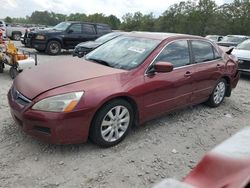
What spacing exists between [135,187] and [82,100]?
→ 118 cm

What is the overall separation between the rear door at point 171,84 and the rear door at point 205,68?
0.20 m

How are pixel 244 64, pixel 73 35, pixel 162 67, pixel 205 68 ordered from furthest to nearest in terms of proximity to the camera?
pixel 73 35 → pixel 244 64 → pixel 205 68 → pixel 162 67

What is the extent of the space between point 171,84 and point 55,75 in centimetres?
179

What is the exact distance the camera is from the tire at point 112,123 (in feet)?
11.6

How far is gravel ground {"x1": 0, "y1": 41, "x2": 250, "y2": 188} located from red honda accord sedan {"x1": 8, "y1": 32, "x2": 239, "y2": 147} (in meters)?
0.25

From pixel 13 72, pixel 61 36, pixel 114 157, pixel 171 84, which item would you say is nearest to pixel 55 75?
pixel 114 157

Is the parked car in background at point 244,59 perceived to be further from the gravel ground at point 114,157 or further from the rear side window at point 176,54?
the rear side window at point 176,54

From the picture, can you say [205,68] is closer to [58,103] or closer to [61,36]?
[58,103]

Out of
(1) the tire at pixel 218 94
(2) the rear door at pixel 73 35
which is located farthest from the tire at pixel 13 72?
(2) the rear door at pixel 73 35

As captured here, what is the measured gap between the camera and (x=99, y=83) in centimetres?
355

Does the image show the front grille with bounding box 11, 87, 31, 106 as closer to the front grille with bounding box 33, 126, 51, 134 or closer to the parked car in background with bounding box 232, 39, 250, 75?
the front grille with bounding box 33, 126, 51, 134

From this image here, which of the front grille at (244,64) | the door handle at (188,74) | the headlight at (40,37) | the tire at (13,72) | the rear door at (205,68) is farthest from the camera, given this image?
the headlight at (40,37)

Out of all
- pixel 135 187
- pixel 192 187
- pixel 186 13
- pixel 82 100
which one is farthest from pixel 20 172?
pixel 186 13

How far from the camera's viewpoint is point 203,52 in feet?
17.0
